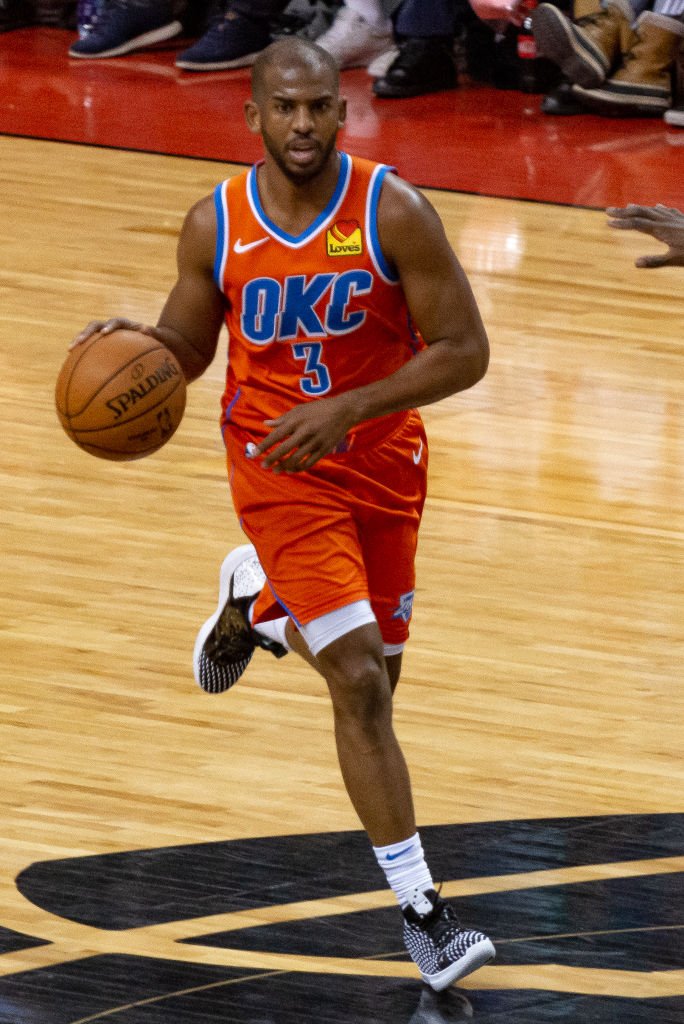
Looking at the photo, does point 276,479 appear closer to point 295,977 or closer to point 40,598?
Answer: point 295,977

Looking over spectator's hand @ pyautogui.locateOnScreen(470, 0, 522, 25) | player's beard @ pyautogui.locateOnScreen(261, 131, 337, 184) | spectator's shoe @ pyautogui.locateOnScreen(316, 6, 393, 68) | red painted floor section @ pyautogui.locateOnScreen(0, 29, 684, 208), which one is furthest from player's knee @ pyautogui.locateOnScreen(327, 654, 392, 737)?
spectator's shoe @ pyautogui.locateOnScreen(316, 6, 393, 68)

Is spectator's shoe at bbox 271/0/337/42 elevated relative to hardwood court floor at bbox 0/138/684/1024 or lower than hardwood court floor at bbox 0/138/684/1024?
lower

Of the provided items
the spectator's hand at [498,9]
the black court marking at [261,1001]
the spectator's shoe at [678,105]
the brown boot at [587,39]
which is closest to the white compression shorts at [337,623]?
the black court marking at [261,1001]

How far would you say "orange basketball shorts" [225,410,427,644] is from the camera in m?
3.20

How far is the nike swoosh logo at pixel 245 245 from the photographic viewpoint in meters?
3.22

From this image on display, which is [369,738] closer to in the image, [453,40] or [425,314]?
[425,314]

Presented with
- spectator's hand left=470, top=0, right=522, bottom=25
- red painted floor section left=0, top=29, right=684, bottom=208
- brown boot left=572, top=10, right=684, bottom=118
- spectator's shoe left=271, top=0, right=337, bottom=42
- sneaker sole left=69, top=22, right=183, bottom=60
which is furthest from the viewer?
sneaker sole left=69, top=22, right=183, bottom=60

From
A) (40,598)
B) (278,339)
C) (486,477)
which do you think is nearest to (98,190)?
(486,477)

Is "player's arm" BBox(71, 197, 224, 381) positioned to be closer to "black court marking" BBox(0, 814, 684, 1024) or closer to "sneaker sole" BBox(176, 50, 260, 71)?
"black court marking" BBox(0, 814, 684, 1024)

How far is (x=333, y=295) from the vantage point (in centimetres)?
320

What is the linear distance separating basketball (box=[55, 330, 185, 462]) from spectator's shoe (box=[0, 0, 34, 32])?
28.8 ft

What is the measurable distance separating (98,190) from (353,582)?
539 cm

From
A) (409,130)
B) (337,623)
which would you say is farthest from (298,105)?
(409,130)

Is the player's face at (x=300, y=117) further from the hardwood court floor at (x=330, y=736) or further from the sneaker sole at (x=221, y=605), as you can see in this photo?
the hardwood court floor at (x=330, y=736)
